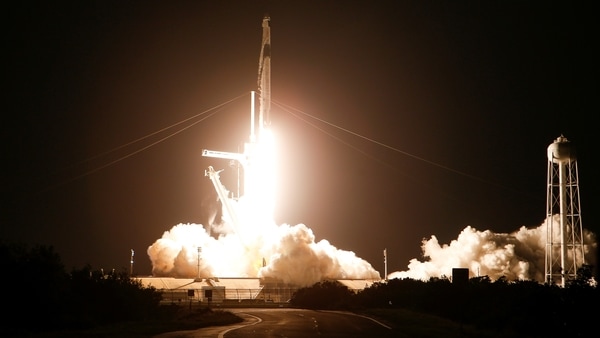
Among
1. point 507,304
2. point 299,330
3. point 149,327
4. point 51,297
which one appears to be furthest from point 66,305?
point 507,304

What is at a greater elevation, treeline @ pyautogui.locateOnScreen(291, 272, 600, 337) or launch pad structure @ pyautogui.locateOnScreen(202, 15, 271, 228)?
launch pad structure @ pyautogui.locateOnScreen(202, 15, 271, 228)

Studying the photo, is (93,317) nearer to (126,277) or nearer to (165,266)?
(126,277)

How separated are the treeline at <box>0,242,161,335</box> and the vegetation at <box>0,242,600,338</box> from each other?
47 millimetres

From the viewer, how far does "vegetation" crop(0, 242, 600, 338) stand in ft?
113

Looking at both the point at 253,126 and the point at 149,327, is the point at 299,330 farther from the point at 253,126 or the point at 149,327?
the point at 253,126

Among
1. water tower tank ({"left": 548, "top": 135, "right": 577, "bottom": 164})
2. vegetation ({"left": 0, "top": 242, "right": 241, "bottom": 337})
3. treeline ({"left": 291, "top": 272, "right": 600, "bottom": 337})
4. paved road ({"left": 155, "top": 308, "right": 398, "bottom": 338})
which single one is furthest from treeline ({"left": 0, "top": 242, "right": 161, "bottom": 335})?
water tower tank ({"left": 548, "top": 135, "right": 577, "bottom": 164})

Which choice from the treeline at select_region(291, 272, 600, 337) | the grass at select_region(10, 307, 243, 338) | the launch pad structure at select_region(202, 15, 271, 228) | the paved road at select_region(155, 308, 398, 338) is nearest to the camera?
the grass at select_region(10, 307, 243, 338)

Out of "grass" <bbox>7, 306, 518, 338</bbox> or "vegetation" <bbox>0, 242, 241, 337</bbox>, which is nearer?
"grass" <bbox>7, 306, 518, 338</bbox>

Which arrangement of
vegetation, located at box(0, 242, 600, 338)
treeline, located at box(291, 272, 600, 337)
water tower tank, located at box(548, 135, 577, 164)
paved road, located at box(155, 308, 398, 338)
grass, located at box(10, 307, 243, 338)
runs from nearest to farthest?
1. grass, located at box(10, 307, 243, 338)
2. treeline, located at box(291, 272, 600, 337)
3. paved road, located at box(155, 308, 398, 338)
4. vegetation, located at box(0, 242, 600, 338)
5. water tower tank, located at box(548, 135, 577, 164)

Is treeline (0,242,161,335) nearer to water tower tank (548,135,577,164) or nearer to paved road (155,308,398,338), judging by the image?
paved road (155,308,398,338)

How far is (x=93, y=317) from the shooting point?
4269 cm

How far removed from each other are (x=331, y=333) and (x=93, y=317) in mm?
14360

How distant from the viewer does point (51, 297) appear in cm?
3853

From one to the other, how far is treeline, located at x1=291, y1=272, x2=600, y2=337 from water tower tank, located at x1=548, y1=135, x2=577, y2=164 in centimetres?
1686
